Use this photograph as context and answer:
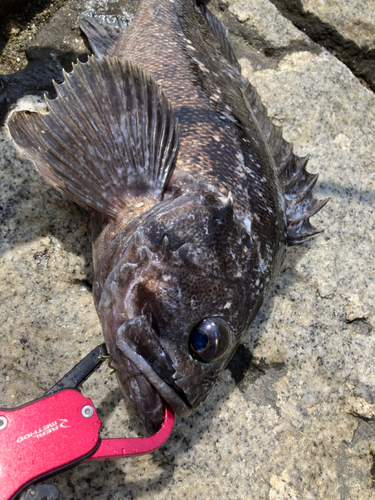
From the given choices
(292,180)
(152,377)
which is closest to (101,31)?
(292,180)

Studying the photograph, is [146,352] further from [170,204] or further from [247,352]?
[247,352]

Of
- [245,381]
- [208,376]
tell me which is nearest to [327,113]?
[245,381]

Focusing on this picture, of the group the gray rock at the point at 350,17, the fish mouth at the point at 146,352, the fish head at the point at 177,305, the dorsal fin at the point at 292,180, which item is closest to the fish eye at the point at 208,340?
the fish head at the point at 177,305

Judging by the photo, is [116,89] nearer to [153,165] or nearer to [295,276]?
Answer: [153,165]

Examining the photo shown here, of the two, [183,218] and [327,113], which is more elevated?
[183,218]

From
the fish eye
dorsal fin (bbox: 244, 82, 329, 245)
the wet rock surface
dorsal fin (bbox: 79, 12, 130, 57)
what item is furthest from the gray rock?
the fish eye

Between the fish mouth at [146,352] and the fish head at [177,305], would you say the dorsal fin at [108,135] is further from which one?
the fish mouth at [146,352]
